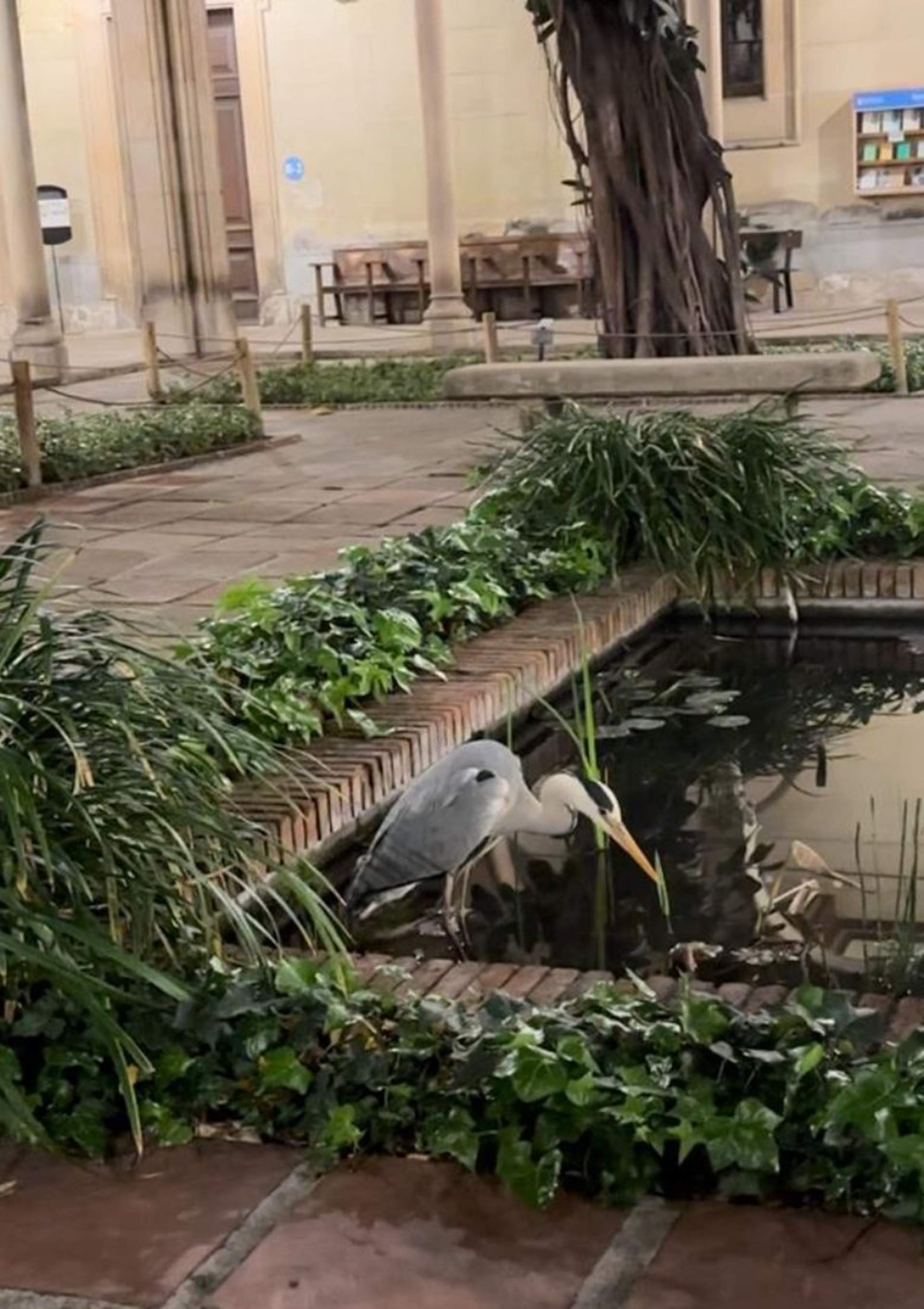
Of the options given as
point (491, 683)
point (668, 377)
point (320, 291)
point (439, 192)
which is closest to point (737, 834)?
point (491, 683)

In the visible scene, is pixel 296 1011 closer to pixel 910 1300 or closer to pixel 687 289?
pixel 910 1300

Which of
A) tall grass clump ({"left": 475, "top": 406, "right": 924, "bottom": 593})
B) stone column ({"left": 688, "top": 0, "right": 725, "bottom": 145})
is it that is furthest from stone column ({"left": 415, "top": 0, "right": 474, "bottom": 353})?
tall grass clump ({"left": 475, "top": 406, "right": 924, "bottom": 593})

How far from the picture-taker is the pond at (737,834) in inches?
131

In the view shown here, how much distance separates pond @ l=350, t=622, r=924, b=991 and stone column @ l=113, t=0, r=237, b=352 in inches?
427

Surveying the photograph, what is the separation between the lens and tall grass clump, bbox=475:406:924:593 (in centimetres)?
570

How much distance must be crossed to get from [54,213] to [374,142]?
3.80m

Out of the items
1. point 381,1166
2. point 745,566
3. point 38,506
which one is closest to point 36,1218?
point 381,1166

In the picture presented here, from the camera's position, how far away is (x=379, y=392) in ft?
42.8

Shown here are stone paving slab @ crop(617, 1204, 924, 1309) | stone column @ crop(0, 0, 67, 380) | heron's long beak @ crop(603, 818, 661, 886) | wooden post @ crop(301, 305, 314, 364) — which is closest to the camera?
stone paving slab @ crop(617, 1204, 924, 1309)

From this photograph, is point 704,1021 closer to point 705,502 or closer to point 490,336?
point 705,502

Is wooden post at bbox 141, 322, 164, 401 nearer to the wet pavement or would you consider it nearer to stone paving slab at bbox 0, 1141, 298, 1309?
stone paving slab at bbox 0, 1141, 298, 1309

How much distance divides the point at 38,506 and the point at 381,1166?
6928 millimetres

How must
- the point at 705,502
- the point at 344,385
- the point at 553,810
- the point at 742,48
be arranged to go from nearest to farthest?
the point at 553,810, the point at 705,502, the point at 344,385, the point at 742,48

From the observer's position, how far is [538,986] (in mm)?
2764
